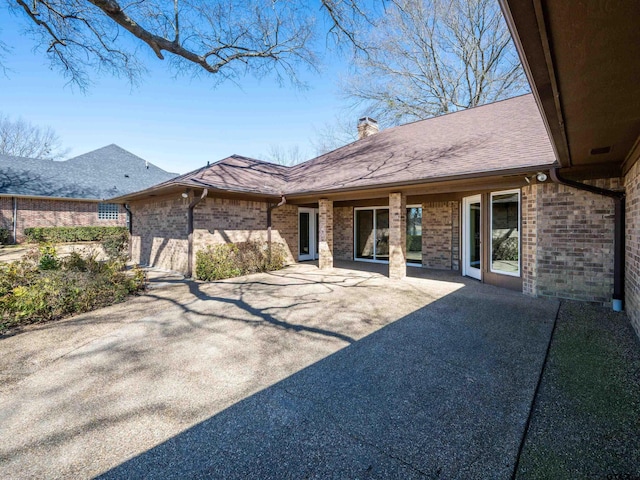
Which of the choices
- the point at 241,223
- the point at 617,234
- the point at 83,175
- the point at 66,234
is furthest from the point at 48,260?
the point at 83,175

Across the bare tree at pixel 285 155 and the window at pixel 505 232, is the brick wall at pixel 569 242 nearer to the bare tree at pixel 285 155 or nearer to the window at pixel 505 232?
the window at pixel 505 232

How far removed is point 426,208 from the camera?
1084 centimetres

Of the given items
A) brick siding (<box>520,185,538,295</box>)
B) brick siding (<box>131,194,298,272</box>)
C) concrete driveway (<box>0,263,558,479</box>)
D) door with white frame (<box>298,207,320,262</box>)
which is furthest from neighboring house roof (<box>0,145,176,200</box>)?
brick siding (<box>520,185,538,295</box>)

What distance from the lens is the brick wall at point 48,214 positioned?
17578 mm

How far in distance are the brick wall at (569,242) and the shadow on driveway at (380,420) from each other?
276 cm

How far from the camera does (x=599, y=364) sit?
135 inches

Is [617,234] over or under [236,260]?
over

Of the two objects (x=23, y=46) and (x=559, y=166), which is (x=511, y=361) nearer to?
(x=559, y=166)

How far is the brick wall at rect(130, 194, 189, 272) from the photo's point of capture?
32.9 feet

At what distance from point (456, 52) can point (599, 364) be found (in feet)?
59.8

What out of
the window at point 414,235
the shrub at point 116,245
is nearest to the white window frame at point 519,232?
the window at point 414,235

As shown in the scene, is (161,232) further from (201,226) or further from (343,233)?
(343,233)

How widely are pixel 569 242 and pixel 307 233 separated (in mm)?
8883

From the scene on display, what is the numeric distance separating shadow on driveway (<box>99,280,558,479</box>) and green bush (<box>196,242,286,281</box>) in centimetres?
592
